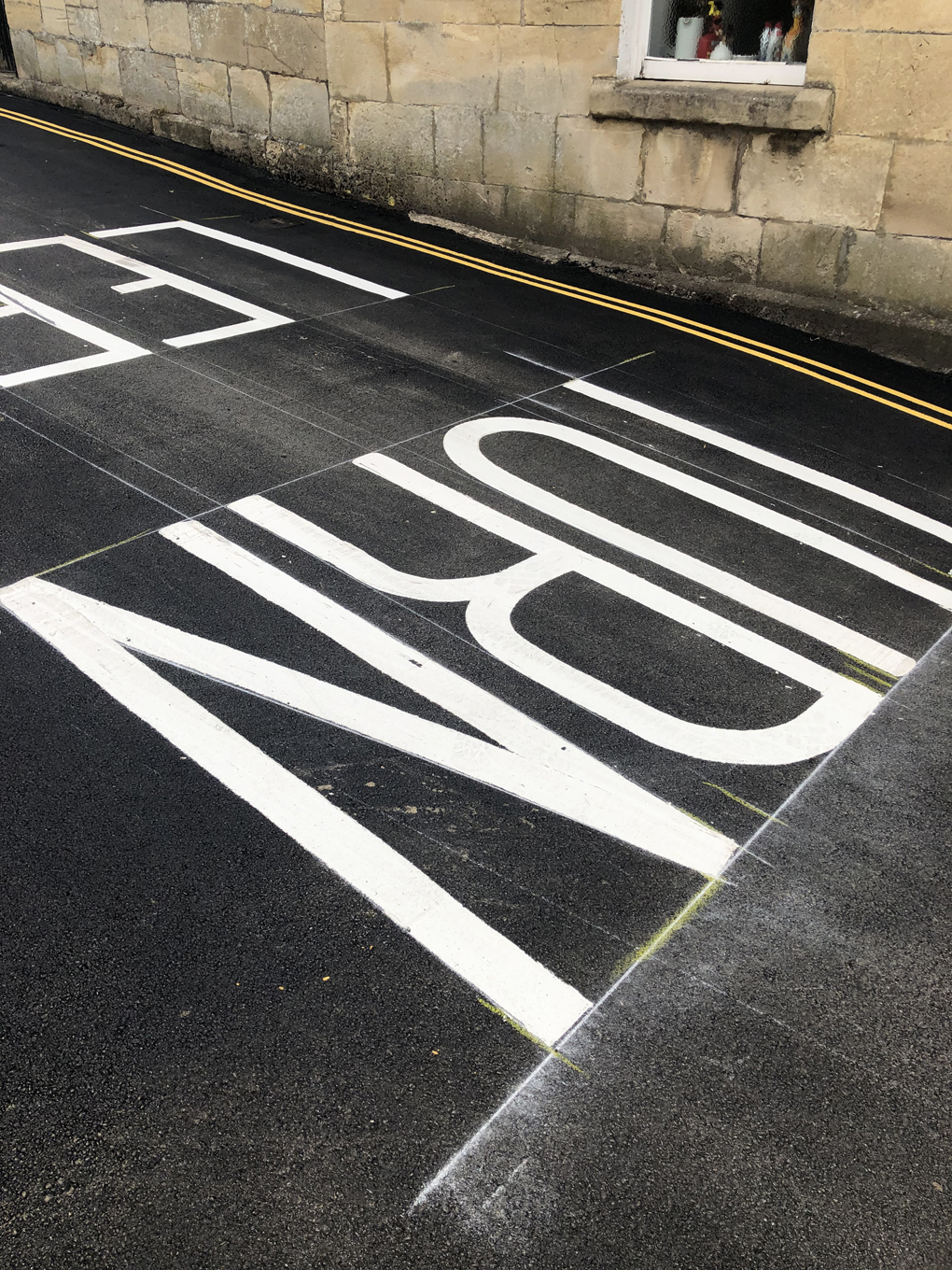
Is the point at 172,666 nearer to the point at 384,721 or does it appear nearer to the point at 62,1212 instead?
the point at 384,721

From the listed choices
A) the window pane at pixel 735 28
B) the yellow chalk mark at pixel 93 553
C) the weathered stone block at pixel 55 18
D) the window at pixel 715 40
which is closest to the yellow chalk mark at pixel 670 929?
the yellow chalk mark at pixel 93 553

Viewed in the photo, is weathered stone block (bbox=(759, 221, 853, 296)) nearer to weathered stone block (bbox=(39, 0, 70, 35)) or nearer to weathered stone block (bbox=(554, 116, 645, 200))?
weathered stone block (bbox=(554, 116, 645, 200))

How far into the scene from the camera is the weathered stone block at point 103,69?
15.0 metres

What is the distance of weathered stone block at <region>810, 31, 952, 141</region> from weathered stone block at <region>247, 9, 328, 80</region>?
20.3 feet

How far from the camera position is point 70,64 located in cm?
1577

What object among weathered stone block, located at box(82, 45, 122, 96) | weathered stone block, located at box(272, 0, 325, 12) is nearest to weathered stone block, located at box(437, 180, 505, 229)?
weathered stone block, located at box(272, 0, 325, 12)

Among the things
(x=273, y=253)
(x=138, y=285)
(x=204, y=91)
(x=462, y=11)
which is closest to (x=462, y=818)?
(x=138, y=285)

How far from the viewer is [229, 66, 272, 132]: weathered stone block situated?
519 inches

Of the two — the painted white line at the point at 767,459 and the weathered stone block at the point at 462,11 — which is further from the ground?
the weathered stone block at the point at 462,11

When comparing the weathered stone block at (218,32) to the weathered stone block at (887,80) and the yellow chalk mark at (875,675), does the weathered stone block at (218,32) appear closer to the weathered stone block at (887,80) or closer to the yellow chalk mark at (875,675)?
the weathered stone block at (887,80)

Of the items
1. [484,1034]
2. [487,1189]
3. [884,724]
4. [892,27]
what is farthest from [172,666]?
[892,27]

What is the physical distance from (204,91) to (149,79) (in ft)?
4.37

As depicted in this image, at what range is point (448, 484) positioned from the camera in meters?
6.62

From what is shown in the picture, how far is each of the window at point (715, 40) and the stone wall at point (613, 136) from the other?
19cm
